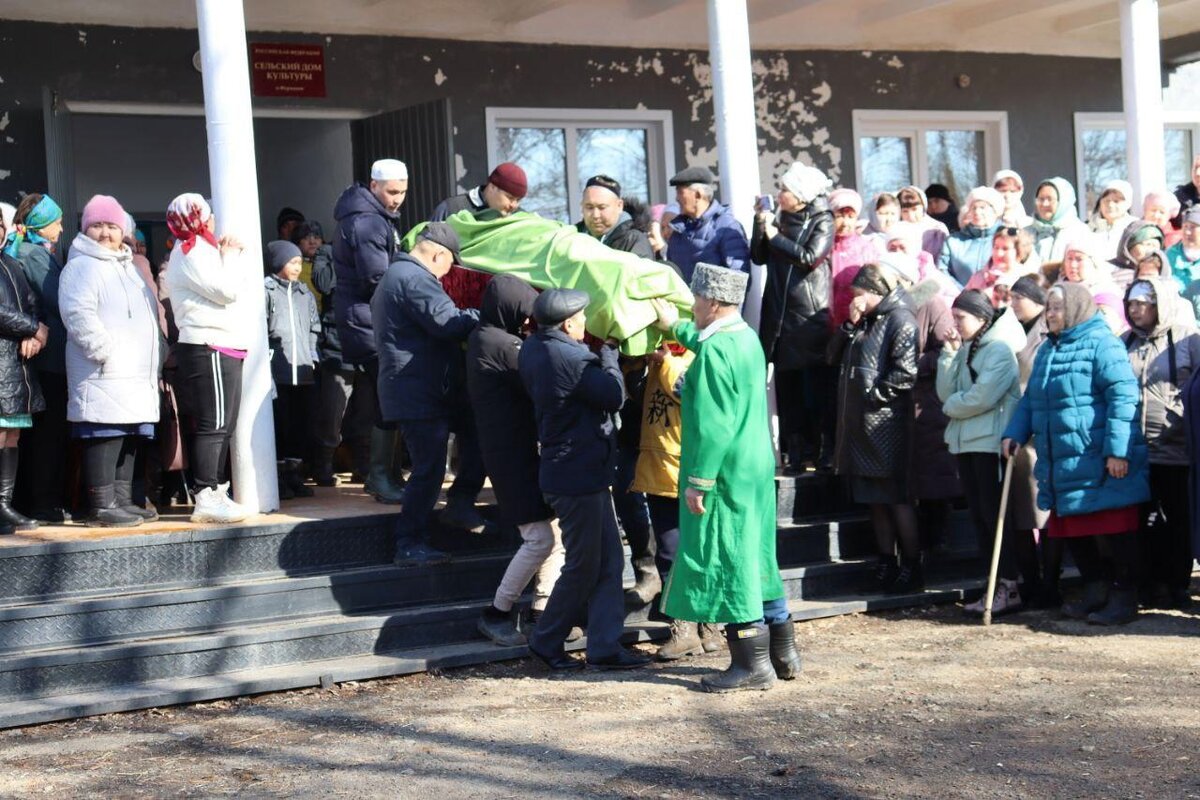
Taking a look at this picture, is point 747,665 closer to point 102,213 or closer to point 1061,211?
point 102,213

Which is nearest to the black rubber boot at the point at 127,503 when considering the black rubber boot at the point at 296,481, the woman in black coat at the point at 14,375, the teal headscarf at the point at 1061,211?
the woman in black coat at the point at 14,375

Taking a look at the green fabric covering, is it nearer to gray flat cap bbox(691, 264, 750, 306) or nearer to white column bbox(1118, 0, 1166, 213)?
gray flat cap bbox(691, 264, 750, 306)

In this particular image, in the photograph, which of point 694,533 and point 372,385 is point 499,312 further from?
point 372,385

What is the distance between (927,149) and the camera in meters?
13.0

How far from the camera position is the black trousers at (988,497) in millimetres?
7902

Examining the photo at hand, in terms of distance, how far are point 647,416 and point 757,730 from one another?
1.86m

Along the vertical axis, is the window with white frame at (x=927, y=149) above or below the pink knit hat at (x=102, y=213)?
above

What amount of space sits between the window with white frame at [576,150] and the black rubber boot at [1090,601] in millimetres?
5129

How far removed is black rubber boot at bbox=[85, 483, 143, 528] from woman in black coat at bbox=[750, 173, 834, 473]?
3.48 meters

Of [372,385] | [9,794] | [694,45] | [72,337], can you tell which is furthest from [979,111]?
[9,794]

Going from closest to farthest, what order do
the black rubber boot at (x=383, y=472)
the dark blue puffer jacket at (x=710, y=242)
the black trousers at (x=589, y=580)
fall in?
1. the black trousers at (x=589, y=580)
2. the black rubber boot at (x=383, y=472)
3. the dark blue puffer jacket at (x=710, y=242)

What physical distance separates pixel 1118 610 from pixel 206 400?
445 cm

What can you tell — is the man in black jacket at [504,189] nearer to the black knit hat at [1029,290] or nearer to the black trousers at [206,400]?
the black trousers at [206,400]

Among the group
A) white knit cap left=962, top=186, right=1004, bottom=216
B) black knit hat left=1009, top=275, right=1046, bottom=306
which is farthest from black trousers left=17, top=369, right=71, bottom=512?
white knit cap left=962, top=186, right=1004, bottom=216
